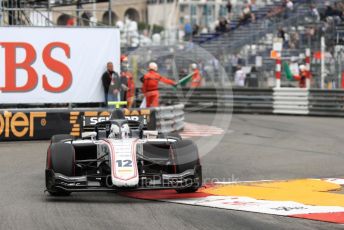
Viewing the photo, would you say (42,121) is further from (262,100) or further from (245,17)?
(245,17)

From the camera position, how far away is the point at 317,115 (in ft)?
80.4

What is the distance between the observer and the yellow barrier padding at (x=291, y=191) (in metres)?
9.38

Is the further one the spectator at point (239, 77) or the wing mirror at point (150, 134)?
the spectator at point (239, 77)

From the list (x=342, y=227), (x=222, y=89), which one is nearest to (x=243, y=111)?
(x=222, y=89)

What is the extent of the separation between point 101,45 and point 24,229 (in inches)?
466

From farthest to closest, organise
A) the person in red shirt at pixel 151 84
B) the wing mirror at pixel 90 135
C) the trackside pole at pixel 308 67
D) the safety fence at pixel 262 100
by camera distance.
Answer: the trackside pole at pixel 308 67, the safety fence at pixel 262 100, the person in red shirt at pixel 151 84, the wing mirror at pixel 90 135

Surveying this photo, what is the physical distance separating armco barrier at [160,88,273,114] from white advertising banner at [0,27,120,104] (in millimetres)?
7617

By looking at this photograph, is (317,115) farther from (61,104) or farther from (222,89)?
(61,104)

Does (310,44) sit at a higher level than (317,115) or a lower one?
higher

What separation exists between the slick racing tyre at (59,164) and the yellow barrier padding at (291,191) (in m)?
1.76

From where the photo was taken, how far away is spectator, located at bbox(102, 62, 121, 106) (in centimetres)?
1872

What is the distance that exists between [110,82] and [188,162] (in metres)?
9.24

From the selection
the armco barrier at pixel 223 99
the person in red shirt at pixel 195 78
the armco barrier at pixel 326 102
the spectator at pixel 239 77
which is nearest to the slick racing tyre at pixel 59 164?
the armco barrier at pixel 326 102

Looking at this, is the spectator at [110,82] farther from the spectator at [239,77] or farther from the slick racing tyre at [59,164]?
the spectator at [239,77]
